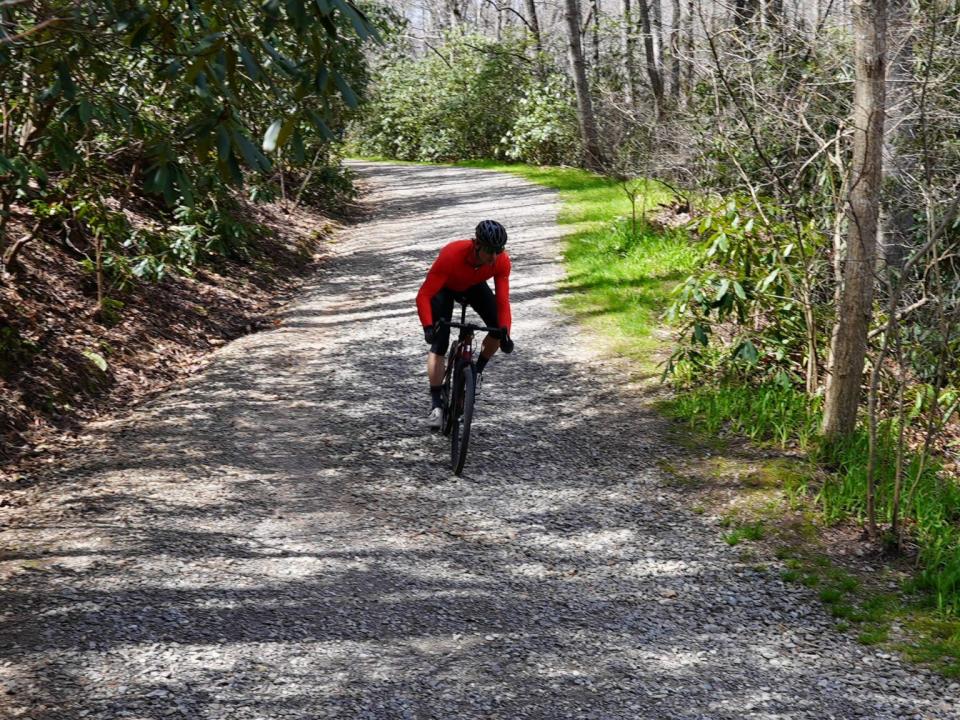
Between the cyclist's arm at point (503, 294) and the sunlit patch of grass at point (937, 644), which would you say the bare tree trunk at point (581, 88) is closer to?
the cyclist's arm at point (503, 294)

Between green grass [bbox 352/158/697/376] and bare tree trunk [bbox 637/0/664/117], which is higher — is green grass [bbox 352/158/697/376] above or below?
below

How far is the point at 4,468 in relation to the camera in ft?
21.1

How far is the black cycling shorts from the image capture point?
6859 mm

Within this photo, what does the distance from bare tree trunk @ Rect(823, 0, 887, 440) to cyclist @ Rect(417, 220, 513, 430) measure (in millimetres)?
2389

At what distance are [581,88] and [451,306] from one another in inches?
721

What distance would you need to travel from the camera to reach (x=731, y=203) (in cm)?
819

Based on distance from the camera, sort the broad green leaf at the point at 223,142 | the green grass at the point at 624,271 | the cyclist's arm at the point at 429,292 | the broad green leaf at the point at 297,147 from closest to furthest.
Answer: the broad green leaf at the point at 223,142 < the broad green leaf at the point at 297,147 < the cyclist's arm at the point at 429,292 < the green grass at the point at 624,271

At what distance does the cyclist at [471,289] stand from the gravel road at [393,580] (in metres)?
0.94

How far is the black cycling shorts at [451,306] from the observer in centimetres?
686

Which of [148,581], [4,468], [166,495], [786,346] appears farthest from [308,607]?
[786,346]

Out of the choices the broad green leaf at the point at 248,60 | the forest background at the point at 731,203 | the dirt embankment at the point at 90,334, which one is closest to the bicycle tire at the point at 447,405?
the forest background at the point at 731,203

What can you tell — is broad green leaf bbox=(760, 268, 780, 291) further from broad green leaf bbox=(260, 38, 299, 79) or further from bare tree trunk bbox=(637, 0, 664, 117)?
bare tree trunk bbox=(637, 0, 664, 117)

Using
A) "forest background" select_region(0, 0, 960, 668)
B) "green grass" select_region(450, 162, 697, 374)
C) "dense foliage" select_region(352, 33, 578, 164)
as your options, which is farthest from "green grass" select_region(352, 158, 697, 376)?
"dense foliage" select_region(352, 33, 578, 164)

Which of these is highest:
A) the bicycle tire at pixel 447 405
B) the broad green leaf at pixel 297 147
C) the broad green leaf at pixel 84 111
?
the broad green leaf at pixel 84 111
